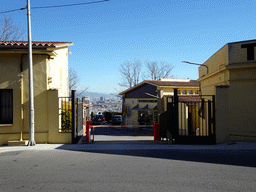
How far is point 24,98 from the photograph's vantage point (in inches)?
482

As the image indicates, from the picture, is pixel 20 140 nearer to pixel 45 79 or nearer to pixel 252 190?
pixel 45 79

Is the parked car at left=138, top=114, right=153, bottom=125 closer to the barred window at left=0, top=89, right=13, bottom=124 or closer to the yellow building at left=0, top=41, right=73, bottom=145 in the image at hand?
the yellow building at left=0, top=41, right=73, bottom=145

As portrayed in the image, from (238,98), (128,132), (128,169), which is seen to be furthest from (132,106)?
(128,169)

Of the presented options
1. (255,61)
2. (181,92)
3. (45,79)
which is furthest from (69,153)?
(181,92)

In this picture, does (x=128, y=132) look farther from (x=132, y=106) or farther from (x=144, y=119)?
(x=132, y=106)

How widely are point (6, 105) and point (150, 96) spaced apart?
27.3m

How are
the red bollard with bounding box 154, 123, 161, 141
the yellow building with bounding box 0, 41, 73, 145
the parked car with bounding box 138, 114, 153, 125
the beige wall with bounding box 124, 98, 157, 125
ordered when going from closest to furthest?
the yellow building with bounding box 0, 41, 73, 145, the red bollard with bounding box 154, 123, 161, 141, the parked car with bounding box 138, 114, 153, 125, the beige wall with bounding box 124, 98, 157, 125

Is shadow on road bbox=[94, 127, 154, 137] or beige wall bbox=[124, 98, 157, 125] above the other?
beige wall bbox=[124, 98, 157, 125]

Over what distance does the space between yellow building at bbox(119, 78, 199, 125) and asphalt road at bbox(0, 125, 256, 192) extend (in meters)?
21.1

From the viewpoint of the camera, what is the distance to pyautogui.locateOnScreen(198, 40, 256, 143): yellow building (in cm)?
1228

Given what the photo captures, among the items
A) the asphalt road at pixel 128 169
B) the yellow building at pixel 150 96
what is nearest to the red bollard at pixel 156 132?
the asphalt road at pixel 128 169

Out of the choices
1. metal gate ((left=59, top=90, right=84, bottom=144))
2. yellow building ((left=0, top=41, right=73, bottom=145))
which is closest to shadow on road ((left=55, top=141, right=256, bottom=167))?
metal gate ((left=59, top=90, right=84, bottom=144))

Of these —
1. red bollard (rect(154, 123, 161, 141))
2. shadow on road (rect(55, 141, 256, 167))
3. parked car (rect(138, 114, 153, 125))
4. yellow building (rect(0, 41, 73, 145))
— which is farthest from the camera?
parked car (rect(138, 114, 153, 125))

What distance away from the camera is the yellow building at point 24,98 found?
39.7ft
